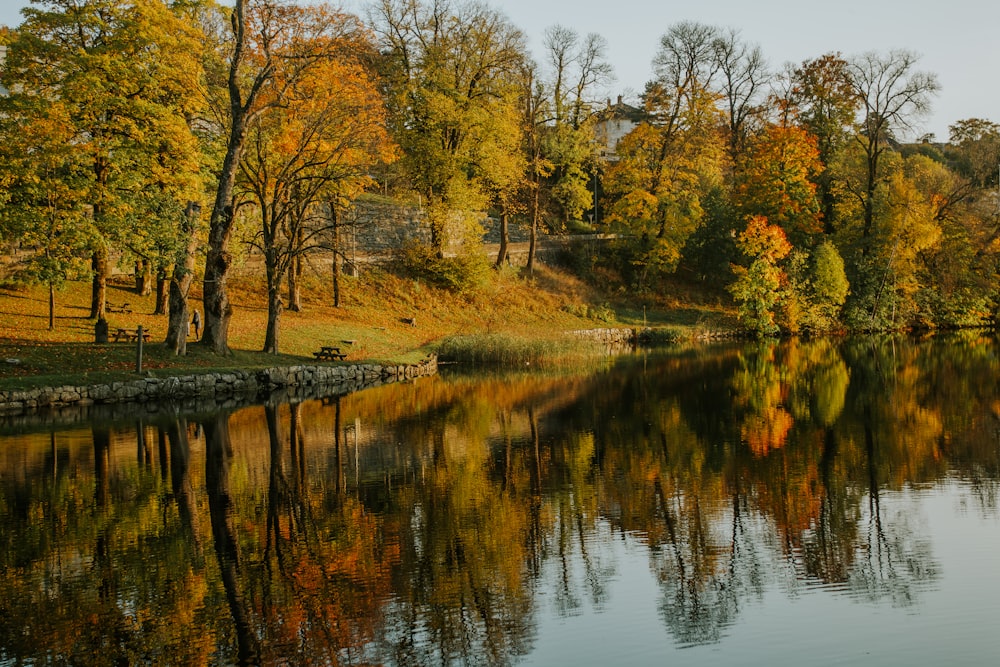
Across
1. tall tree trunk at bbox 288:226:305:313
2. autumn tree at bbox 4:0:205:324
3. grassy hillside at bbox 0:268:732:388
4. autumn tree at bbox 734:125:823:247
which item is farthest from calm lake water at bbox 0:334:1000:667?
autumn tree at bbox 734:125:823:247

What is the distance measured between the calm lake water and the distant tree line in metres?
9.96

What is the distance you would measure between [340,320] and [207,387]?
14.6 m

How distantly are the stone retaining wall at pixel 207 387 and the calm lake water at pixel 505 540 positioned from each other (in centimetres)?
316

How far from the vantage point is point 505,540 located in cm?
994

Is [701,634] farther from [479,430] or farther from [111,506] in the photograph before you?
[479,430]

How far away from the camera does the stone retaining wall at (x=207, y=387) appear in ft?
70.8

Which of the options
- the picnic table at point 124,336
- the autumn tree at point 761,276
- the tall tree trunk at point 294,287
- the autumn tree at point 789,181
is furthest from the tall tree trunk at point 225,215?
the autumn tree at point 789,181

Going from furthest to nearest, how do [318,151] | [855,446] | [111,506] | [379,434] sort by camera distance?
[318,151] < [379,434] < [855,446] < [111,506]

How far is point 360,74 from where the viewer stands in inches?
1222

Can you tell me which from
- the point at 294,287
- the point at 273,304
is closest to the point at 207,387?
the point at 273,304

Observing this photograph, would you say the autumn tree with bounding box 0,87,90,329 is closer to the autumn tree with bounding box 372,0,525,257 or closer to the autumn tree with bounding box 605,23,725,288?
the autumn tree with bounding box 372,0,525,257

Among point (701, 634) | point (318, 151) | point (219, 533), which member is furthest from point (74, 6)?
point (701, 634)

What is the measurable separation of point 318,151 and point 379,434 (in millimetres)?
15993

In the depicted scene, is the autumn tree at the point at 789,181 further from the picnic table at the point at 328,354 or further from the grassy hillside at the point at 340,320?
the picnic table at the point at 328,354
